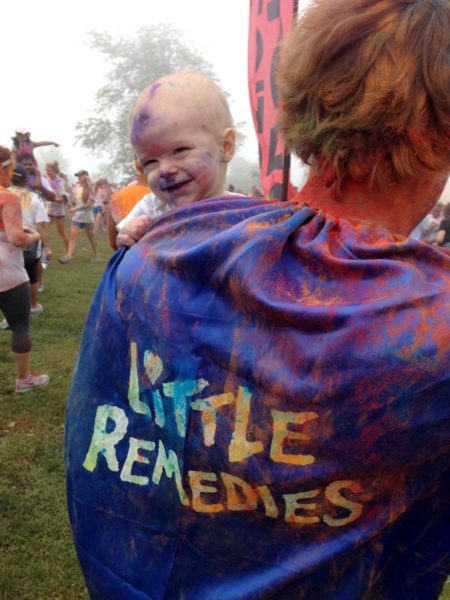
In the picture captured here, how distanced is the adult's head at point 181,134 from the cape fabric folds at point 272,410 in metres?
0.51

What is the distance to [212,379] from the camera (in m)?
0.92

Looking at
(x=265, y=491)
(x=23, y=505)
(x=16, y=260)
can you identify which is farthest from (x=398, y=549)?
(x=16, y=260)

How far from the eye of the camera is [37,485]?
3.31 meters

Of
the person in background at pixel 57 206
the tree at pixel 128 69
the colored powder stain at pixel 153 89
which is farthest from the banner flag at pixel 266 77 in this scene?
the tree at pixel 128 69

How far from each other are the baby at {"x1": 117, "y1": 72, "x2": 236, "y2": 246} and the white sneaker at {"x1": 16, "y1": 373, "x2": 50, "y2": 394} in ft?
10.9

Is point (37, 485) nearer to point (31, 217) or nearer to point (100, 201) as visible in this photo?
point (31, 217)

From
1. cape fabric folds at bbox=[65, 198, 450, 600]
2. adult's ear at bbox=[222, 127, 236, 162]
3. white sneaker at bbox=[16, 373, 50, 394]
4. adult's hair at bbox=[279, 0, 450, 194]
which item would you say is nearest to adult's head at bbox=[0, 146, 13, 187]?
white sneaker at bbox=[16, 373, 50, 394]

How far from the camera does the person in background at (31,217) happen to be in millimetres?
5974

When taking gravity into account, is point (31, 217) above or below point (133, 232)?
below

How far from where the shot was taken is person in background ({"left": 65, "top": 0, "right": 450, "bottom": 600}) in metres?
0.85

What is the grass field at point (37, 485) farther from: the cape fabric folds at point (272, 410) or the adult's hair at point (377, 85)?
the adult's hair at point (377, 85)

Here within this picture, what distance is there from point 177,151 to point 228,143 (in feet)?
0.90

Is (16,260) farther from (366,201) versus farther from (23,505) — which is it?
(366,201)

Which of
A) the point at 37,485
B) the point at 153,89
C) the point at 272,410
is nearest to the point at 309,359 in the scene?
the point at 272,410
